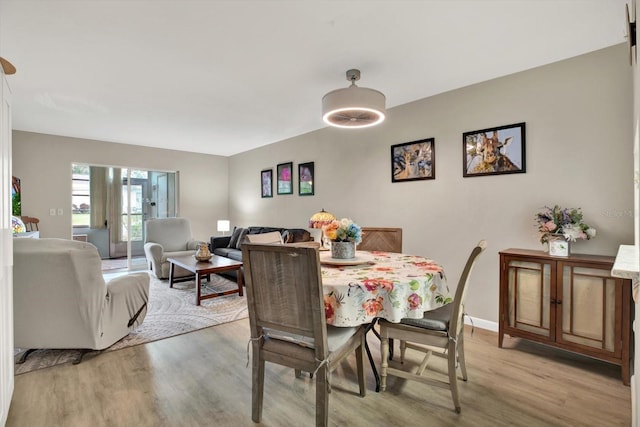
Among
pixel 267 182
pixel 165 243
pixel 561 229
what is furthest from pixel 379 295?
pixel 165 243

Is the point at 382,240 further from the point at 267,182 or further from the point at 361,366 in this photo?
the point at 267,182

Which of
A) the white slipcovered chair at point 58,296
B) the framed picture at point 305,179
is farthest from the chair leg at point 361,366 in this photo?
the framed picture at point 305,179

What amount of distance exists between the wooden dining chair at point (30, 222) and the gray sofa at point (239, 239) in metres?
2.58

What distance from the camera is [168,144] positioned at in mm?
5863

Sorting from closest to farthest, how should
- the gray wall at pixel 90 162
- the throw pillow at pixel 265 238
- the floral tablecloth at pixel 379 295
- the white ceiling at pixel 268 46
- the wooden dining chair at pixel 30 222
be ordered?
the floral tablecloth at pixel 379 295 → the white ceiling at pixel 268 46 → the throw pillow at pixel 265 238 → the wooden dining chair at pixel 30 222 → the gray wall at pixel 90 162

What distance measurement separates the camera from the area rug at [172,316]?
247 cm

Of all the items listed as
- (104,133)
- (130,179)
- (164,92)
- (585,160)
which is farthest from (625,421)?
(130,179)

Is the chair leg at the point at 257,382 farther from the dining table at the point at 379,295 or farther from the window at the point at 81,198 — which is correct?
the window at the point at 81,198

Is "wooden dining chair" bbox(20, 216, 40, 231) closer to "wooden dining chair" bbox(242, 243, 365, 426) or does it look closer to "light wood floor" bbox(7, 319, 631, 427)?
"light wood floor" bbox(7, 319, 631, 427)

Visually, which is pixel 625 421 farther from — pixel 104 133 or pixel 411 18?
pixel 104 133

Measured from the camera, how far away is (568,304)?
7.42 feet

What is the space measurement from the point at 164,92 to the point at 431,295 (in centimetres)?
319

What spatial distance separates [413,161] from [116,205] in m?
6.31

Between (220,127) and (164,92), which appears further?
(220,127)
